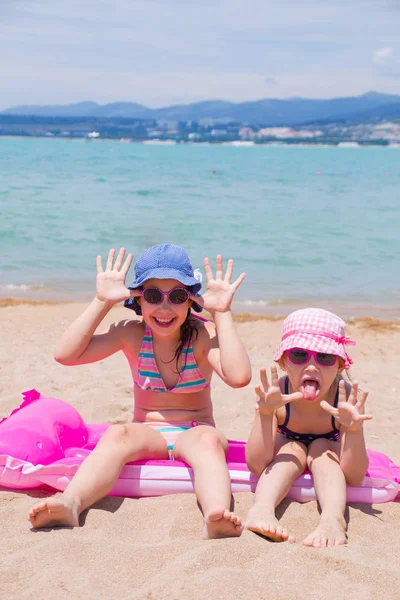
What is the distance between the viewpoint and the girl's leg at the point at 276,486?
113 inches

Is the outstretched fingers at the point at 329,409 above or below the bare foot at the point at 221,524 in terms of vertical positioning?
above

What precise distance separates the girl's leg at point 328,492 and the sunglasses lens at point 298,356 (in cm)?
45

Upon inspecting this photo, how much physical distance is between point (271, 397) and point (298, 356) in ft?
0.86

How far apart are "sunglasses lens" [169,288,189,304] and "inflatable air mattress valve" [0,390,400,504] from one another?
790 millimetres

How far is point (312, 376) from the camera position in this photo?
3.27m

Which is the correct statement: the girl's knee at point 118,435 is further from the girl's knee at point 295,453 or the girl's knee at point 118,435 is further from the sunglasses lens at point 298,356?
the sunglasses lens at point 298,356

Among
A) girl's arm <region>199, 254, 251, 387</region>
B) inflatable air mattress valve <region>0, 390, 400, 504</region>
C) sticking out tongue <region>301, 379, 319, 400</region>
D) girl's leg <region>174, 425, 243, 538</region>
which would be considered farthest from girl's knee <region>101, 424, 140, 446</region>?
sticking out tongue <region>301, 379, 319, 400</region>

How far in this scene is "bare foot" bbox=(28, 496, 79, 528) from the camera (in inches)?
113

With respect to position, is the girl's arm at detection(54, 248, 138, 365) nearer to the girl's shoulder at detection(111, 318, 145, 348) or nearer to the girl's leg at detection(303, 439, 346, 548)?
the girl's shoulder at detection(111, 318, 145, 348)

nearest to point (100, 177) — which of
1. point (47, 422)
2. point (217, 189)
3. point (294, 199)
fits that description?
point (217, 189)

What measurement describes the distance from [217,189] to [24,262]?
16566mm

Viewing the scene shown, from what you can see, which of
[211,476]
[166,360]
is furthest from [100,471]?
[166,360]

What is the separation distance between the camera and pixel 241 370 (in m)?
3.38

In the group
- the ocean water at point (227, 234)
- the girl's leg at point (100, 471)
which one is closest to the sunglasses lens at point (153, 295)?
the girl's leg at point (100, 471)
